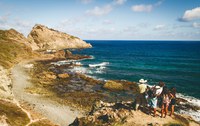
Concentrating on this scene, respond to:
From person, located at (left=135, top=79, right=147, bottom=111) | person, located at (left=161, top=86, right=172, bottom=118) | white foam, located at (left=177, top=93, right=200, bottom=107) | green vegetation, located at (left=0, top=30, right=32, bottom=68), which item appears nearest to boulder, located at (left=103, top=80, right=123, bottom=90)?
white foam, located at (left=177, top=93, right=200, bottom=107)

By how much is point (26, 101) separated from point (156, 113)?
24.5m

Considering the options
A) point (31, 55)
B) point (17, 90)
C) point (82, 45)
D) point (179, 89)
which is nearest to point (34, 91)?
point (17, 90)

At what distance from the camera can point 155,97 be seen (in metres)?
19.7

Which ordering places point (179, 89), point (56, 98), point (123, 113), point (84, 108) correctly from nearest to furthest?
point (123, 113)
point (84, 108)
point (56, 98)
point (179, 89)

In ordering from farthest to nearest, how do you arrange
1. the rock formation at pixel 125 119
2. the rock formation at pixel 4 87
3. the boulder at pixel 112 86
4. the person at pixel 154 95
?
the boulder at pixel 112 86, the rock formation at pixel 4 87, the person at pixel 154 95, the rock formation at pixel 125 119

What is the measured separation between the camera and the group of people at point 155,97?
64.2 ft

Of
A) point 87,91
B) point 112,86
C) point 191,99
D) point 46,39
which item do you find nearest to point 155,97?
point 191,99

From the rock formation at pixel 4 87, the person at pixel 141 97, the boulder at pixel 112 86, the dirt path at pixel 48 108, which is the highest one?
the person at pixel 141 97

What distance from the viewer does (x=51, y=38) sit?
153750 millimetres

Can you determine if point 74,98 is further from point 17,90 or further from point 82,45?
point 82,45

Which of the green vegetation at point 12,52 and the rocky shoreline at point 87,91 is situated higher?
the green vegetation at point 12,52

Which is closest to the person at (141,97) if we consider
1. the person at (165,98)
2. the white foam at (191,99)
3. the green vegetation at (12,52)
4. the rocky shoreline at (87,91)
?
the person at (165,98)

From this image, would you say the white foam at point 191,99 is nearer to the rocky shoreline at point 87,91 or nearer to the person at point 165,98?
the rocky shoreline at point 87,91

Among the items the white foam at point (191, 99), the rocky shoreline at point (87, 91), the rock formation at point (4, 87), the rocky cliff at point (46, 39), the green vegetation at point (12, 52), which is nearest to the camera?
the rock formation at point (4, 87)
